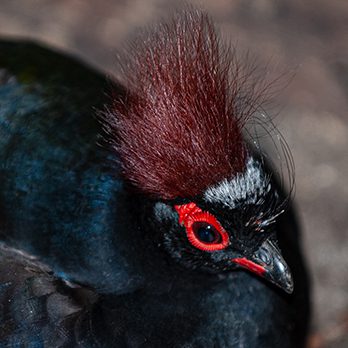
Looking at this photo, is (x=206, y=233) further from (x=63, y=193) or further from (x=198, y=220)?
(x=63, y=193)

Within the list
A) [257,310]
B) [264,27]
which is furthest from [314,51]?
→ [257,310]

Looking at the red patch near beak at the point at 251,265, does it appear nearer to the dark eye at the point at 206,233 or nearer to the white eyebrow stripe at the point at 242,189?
the dark eye at the point at 206,233

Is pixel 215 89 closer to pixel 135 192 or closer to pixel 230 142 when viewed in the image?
pixel 230 142

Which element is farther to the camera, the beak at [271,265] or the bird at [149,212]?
the beak at [271,265]

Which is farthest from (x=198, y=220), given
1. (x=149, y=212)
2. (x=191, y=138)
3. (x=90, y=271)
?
(x=90, y=271)

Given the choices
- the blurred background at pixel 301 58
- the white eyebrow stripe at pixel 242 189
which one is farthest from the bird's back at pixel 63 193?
the blurred background at pixel 301 58
